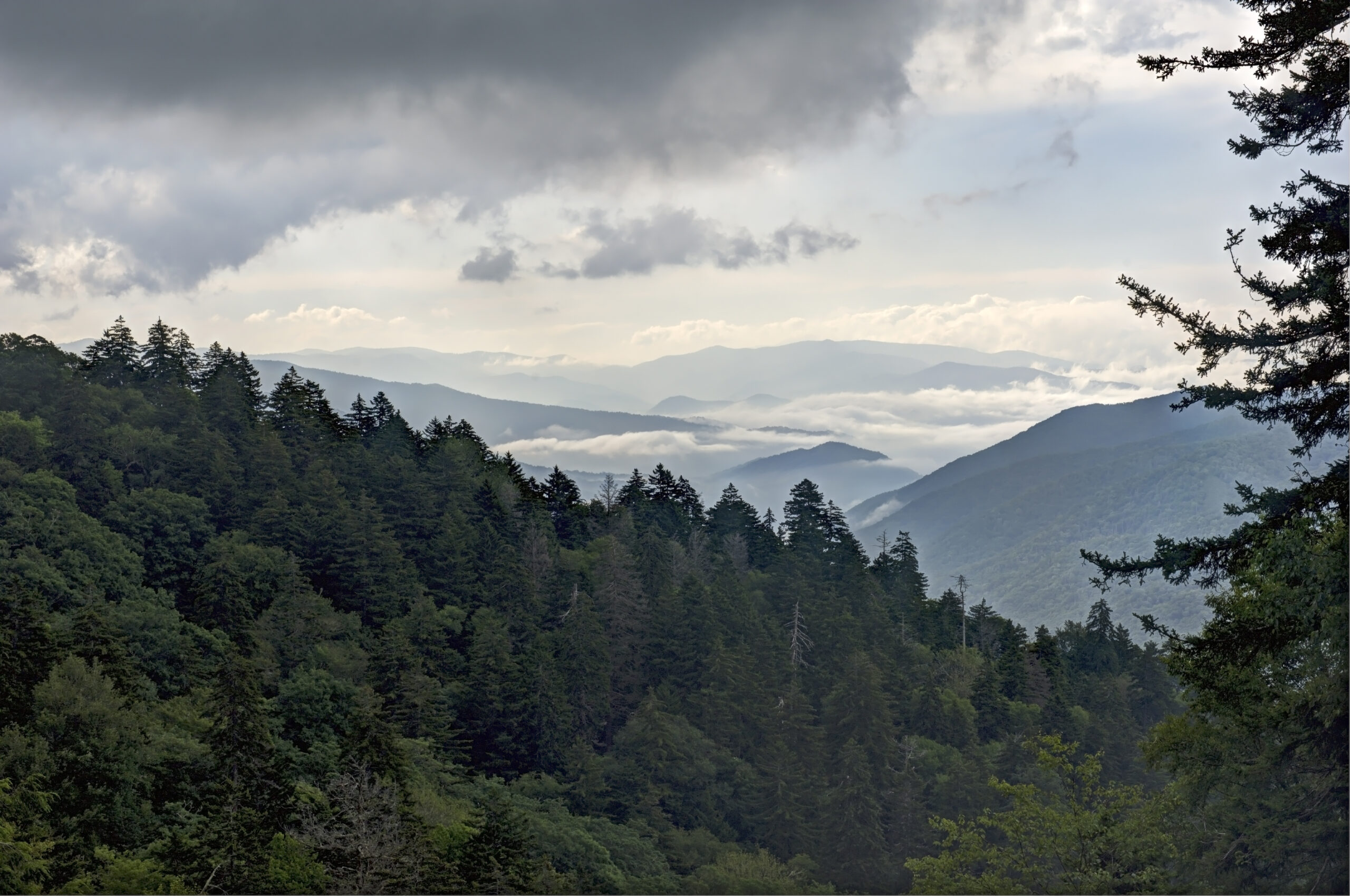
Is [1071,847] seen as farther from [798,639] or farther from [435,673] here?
[798,639]

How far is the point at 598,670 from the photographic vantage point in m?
68.6

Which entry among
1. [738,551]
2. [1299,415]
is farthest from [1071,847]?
[738,551]

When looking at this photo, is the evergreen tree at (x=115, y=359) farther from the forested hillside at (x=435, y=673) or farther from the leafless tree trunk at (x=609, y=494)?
the leafless tree trunk at (x=609, y=494)

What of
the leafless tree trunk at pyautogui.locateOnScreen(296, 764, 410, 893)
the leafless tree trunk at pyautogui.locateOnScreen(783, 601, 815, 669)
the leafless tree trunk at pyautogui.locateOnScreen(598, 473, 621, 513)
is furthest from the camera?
the leafless tree trunk at pyautogui.locateOnScreen(598, 473, 621, 513)

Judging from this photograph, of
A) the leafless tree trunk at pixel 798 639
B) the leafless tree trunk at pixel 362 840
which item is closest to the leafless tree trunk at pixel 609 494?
the leafless tree trunk at pixel 798 639

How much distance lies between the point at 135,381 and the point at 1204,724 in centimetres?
8159

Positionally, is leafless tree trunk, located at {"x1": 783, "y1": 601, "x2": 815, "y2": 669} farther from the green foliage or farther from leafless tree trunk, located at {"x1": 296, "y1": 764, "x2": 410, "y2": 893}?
leafless tree trunk, located at {"x1": 296, "y1": 764, "x2": 410, "y2": 893}

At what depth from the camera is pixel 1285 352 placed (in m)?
15.5

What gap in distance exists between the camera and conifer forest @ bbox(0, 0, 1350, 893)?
17.5 meters

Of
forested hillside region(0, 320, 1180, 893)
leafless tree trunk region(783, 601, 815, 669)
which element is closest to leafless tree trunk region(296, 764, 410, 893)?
forested hillside region(0, 320, 1180, 893)

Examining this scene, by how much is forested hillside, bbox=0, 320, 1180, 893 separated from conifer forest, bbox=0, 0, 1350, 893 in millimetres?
224

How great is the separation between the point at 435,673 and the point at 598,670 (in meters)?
11.7

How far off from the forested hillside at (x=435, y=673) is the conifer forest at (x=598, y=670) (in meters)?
0.22

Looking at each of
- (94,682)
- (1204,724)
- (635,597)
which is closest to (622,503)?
(635,597)
